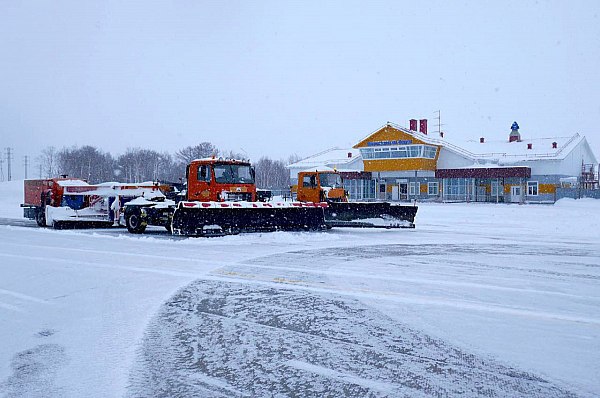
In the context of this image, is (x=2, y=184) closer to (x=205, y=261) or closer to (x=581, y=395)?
(x=205, y=261)

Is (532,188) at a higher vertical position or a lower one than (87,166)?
lower

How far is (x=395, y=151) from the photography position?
5566 cm

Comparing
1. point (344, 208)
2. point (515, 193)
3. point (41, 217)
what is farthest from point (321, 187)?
point (515, 193)

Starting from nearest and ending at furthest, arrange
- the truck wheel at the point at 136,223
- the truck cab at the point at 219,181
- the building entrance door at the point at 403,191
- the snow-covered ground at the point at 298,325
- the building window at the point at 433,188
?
the snow-covered ground at the point at 298,325 → the truck cab at the point at 219,181 → the truck wheel at the point at 136,223 → the building window at the point at 433,188 → the building entrance door at the point at 403,191

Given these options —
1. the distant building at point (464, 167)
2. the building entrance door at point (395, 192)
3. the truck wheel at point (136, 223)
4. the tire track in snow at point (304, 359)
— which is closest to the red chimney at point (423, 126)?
the distant building at point (464, 167)

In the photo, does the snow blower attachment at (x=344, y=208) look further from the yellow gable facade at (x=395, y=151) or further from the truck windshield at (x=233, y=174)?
the yellow gable facade at (x=395, y=151)

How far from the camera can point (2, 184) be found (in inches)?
2140

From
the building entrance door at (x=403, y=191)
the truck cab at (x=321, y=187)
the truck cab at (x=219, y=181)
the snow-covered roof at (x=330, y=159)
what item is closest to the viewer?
the truck cab at (x=219, y=181)

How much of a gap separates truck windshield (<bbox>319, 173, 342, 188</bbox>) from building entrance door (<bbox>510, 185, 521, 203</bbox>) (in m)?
34.9

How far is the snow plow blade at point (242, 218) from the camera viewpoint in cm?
1541

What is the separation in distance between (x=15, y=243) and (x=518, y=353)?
14216 mm

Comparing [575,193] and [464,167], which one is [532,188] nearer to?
[575,193]

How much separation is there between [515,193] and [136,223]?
42.3m

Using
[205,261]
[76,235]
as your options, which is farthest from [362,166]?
[205,261]
